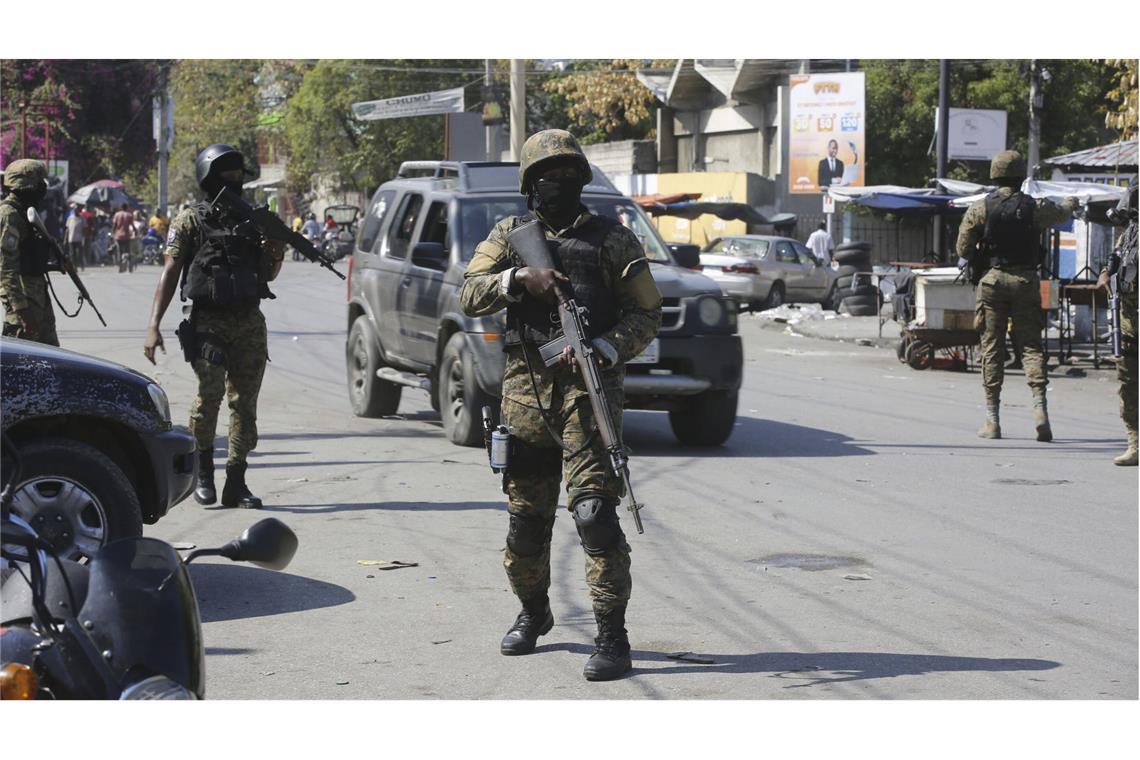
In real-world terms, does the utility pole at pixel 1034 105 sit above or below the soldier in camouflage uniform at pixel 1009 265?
above

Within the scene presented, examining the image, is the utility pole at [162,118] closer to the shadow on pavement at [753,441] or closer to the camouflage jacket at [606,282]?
the shadow on pavement at [753,441]

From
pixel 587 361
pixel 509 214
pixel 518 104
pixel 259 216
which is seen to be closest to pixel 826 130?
pixel 518 104

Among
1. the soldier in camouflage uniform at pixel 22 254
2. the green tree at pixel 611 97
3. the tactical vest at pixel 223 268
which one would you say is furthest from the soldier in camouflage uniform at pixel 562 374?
the green tree at pixel 611 97

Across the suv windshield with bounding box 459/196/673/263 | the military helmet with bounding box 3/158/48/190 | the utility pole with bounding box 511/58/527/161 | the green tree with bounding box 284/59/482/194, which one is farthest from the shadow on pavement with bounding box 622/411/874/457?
the green tree with bounding box 284/59/482/194

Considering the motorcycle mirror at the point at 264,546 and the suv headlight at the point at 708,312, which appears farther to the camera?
the suv headlight at the point at 708,312

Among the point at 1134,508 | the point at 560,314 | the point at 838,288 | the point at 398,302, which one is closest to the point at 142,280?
the point at 838,288

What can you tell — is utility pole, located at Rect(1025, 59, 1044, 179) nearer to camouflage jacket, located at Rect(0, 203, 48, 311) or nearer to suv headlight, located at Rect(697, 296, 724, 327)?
suv headlight, located at Rect(697, 296, 724, 327)

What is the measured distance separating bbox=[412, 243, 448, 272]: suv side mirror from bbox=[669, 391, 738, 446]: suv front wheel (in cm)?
197

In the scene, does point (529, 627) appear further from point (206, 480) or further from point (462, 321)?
point (462, 321)

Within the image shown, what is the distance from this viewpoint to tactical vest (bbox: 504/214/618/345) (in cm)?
584

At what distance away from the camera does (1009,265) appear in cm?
1250

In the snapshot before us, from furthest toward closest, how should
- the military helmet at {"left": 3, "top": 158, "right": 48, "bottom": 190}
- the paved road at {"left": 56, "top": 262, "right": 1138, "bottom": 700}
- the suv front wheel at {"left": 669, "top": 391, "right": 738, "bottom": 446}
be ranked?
the suv front wheel at {"left": 669, "top": 391, "right": 738, "bottom": 446} < the military helmet at {"left": 3, "top": 158, "right": 48, "bottom": 190} < the paved road at {"left": 56, "top": 262, "right": 1138, "bottom": 700}

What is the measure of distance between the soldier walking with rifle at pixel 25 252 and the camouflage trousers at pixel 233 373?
57.4 inches

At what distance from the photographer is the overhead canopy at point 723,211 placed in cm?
3769
